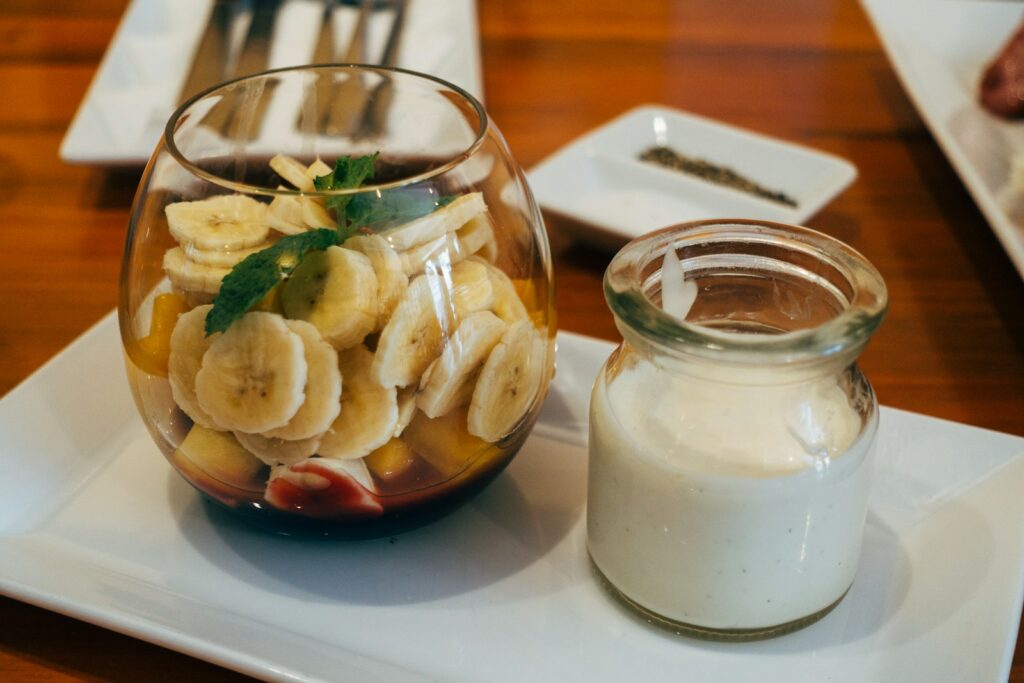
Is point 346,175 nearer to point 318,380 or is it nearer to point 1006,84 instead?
point 318,380

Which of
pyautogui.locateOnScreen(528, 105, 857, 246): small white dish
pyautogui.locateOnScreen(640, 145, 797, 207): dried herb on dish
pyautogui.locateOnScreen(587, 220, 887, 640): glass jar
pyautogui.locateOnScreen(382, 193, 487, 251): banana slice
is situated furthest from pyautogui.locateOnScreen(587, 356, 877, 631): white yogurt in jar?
pyautogui.locateOnScreen(640, 145, 797, 207): dried herb on dish

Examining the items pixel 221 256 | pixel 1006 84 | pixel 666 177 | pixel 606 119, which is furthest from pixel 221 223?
pixel 1006 84

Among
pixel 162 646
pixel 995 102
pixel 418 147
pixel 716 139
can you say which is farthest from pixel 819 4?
pixel 162 646

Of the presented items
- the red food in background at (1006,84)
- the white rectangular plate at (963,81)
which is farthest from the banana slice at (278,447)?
the red food in background at (1006,84)

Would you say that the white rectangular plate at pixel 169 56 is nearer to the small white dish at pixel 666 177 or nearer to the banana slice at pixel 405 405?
the small white dish at pixel 666 177

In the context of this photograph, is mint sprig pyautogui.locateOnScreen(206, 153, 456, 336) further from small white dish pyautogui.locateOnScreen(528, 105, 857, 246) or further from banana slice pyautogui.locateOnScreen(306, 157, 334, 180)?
small white dish pyautogui.locateOnScreen(528, 105, 857, 246)

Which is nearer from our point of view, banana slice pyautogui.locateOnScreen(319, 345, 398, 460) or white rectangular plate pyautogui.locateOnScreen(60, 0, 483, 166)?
banana slice pyautogui.locateOnScreen(319, 345, 398, 460)
